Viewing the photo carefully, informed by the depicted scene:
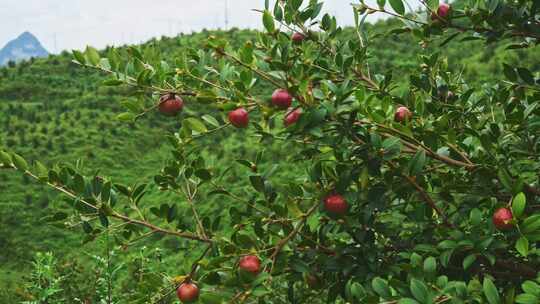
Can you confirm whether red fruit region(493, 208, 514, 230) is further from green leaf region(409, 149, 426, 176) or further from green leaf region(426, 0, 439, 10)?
green leaf region(426, 0, 439, 10)

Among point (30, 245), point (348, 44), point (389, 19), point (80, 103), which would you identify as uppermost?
point (348, 44)

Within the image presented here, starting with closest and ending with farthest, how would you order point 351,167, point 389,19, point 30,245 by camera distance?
point 351,167, point 30,245, point 389,19

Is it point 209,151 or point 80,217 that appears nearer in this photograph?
point 80,217

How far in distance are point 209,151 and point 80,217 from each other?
10.2 metres

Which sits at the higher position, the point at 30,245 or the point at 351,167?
the point at 351,167

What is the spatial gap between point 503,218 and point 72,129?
13.3m

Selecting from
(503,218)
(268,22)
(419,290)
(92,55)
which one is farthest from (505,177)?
(92,55)

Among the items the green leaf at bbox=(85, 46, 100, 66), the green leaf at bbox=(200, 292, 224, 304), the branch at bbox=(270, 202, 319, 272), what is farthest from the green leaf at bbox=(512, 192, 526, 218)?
the green leaf at bbox=(85, 46, 100, 66)

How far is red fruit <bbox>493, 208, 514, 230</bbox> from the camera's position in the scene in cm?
218

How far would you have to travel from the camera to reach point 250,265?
2.24 metres

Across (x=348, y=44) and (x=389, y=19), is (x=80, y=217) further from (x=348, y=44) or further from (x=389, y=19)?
(x=389, y=19)

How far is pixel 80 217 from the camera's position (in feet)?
8.55

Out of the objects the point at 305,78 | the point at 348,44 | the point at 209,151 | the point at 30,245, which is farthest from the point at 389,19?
the point at 305,78

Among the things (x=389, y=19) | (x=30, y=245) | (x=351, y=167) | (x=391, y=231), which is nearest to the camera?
(x=351, y=167)
